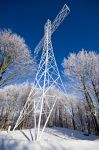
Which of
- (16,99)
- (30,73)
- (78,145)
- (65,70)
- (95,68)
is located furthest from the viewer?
(16,99)

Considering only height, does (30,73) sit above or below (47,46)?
below

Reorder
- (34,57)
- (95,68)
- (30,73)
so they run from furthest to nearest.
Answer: (95,68)
(34,57)
(30,73)

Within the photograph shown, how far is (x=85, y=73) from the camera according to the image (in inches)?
632

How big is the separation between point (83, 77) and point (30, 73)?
660 centimetres

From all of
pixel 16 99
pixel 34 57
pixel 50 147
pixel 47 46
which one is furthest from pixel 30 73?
pixel 16 99

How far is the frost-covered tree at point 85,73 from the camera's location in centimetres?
1514

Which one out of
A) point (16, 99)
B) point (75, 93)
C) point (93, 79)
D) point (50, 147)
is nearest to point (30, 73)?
point (75, 93)

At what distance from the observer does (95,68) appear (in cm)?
1529

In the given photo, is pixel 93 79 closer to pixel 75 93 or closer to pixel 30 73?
pixel 75 93

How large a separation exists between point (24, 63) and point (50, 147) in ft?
27.3

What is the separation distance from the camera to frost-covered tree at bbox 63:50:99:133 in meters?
15.1

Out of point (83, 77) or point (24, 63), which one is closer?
point (24, 63)

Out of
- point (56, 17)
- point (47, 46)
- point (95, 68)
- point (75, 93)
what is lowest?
point (75, 93)

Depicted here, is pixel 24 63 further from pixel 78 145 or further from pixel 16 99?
pixel 16 99
